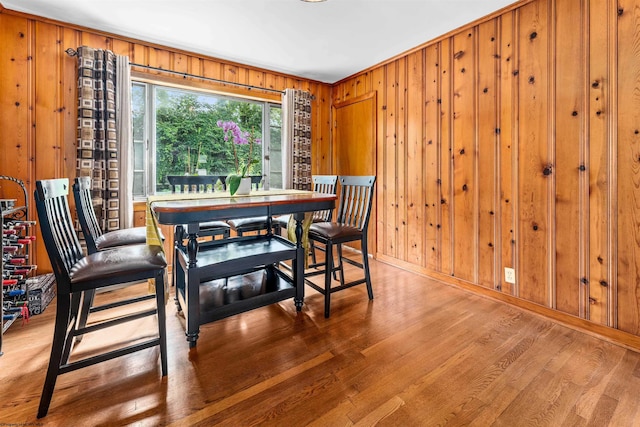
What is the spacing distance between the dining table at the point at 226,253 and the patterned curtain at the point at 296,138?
1.62 meters

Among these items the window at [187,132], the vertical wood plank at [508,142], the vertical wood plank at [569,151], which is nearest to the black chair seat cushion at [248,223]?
the window at [187,132]

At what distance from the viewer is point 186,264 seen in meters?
1.91

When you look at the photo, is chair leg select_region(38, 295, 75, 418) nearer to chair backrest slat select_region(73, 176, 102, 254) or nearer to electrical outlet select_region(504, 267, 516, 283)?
chair backrest slat select_region(73, 176, 102, 254)

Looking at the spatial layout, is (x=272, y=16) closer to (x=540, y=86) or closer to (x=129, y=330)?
(x=540, y=86)

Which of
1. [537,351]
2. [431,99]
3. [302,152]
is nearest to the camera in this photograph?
[537,351]

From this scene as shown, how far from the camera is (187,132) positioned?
3.62 m

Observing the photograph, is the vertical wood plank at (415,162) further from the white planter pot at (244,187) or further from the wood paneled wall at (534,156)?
the white planter pot at (244,187)

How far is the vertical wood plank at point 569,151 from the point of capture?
2.14 meters

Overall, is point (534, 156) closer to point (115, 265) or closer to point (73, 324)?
point (115, 265)

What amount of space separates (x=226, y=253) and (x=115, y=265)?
717 millimetres

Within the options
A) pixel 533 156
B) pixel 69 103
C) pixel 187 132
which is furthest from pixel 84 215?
pixel 533 156

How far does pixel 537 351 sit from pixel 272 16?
321 cm

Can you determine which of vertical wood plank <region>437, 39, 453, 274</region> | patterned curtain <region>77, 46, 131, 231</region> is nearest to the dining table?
patterned curtain <region>77, 46, 131, 231</region>

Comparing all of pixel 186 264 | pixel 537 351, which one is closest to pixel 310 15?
pixel 186 264
